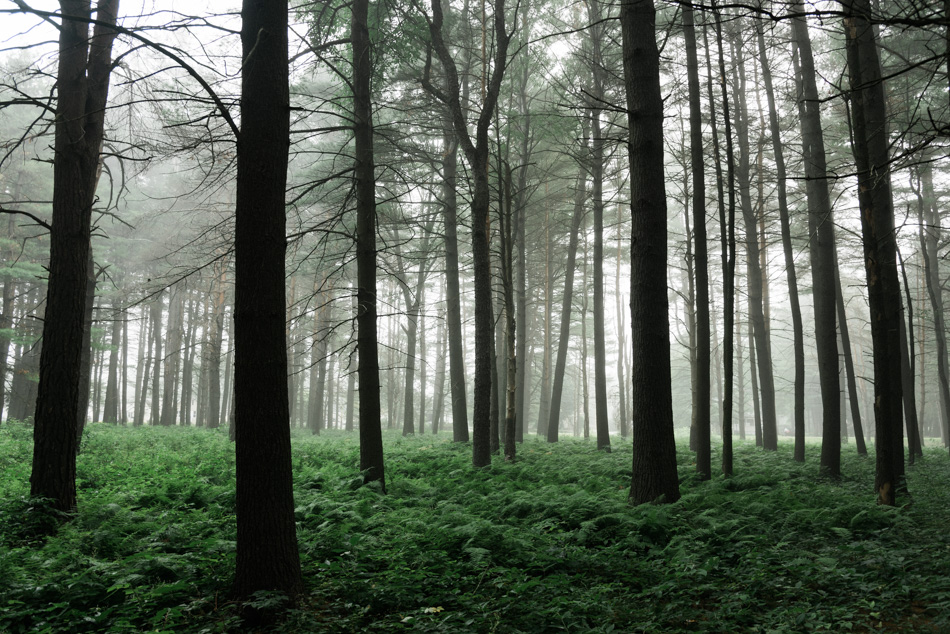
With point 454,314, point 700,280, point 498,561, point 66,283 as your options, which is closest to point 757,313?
point 700,280

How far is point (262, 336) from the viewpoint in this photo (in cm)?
441

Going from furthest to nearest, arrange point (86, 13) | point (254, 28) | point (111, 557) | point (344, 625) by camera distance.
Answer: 1. point (86, 13)
2. point (111, 557)
3. point (254, 28)
4. point (344, 625)

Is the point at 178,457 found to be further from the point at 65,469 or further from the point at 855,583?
the point at 855,583

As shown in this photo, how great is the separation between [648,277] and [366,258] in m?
4.30

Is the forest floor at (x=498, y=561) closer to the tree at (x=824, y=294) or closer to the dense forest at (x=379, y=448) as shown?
the dense forest at (x=379, y=448)

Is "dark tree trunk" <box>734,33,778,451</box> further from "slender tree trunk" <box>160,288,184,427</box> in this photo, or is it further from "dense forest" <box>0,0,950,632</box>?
"slender tree trunk" <box>160,288,184,427</box>

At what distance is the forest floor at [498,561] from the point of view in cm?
405

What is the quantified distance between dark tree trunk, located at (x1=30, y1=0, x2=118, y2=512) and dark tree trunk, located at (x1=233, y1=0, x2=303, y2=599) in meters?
3.35

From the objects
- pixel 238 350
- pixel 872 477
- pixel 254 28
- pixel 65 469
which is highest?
pixel 254 28

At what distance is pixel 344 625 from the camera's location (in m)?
3.96

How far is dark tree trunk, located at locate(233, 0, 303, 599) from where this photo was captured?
14.3 feet

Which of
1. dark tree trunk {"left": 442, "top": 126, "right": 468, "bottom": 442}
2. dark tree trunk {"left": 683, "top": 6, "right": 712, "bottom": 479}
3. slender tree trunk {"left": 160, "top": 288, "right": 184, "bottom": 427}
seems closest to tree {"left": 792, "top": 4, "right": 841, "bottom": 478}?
dark tree trunk {"left": 683, "top": 6, "right": 712, "bottom": 479}

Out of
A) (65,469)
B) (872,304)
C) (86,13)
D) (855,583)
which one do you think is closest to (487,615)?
(855,583)

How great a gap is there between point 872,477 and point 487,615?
9934mm
